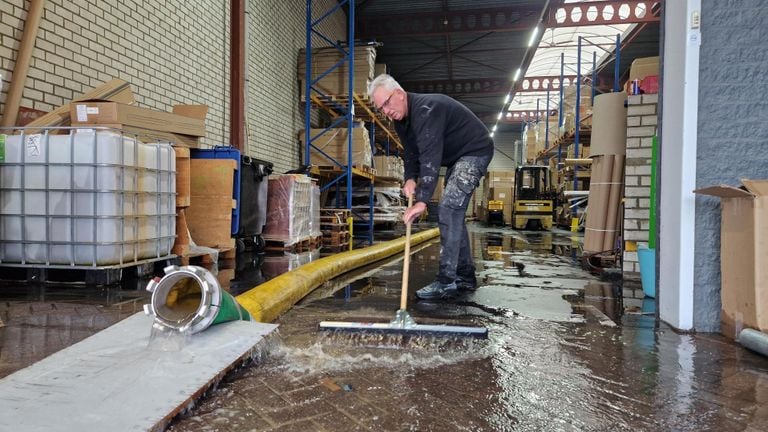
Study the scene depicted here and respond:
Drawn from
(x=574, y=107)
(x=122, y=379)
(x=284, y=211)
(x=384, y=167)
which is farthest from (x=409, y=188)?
(x=574, y=107)

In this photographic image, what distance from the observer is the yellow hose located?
297 centimetres

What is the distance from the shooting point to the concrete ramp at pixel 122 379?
1492mm

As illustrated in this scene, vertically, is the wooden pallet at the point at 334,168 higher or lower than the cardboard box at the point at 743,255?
higher

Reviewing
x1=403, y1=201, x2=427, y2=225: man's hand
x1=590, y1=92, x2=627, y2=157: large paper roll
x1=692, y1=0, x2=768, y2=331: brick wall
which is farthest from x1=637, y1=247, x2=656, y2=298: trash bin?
x1=403, y1=201, x2=427, y2=225: man's hand

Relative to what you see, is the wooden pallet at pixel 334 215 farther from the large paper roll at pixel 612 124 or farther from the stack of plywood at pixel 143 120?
the large paper roll at pixel 612 124

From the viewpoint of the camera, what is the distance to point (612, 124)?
5.62m

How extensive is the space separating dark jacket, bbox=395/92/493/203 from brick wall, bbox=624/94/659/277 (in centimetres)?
219

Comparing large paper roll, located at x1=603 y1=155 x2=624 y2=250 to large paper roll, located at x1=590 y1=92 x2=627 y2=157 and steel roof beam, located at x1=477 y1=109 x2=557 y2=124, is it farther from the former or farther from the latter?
steel roof beam, located at x1=477 y1=109 x2=557 y2=124

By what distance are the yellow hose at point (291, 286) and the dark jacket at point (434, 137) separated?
47.1 inches

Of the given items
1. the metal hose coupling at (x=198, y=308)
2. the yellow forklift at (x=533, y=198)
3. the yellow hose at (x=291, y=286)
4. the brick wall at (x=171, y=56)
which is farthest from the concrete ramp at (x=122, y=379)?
the yellow forklift at (x=533, y=198)

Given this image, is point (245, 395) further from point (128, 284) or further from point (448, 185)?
point (128, 284)

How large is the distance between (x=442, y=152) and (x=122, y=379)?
281 cm

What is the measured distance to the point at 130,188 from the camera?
14.0 feet

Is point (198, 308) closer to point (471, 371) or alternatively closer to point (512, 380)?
point (471, 371)
